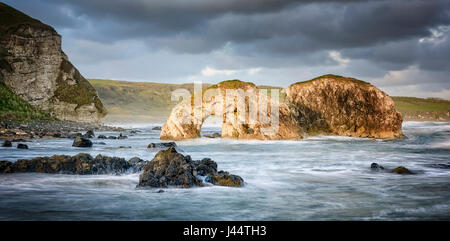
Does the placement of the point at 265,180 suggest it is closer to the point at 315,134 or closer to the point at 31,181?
the point at 31,181

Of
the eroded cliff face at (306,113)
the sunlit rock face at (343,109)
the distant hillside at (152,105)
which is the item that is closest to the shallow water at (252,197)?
the eroded cliff face at (306,113)

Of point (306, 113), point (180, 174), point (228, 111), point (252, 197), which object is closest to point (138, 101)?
point (306, 113)

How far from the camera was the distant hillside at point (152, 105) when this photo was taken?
297 feet

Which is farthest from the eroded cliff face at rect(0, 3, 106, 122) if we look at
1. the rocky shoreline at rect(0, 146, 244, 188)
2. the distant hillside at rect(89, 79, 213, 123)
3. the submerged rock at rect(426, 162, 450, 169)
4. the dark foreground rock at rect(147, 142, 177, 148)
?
the submerged rock at rect(426, 162, 450, 169)

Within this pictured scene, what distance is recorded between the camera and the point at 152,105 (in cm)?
12406

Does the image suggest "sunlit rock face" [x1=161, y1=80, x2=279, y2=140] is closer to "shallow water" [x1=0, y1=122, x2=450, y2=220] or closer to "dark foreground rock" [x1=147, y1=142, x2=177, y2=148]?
"dark foreground rock" [x1=147, y1=142, x2=177, y2=148]

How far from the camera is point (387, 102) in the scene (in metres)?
Result: 32.0

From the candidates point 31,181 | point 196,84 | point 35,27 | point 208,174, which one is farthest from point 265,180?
point 35,27

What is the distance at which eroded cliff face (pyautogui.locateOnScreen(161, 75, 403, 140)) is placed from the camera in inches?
1123

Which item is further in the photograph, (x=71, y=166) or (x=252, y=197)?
(x=71, y=166)

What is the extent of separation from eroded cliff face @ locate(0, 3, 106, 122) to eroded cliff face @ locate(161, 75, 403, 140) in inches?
1338

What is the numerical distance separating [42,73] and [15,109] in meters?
12.6

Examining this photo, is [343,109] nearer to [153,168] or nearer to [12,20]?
[153,168]

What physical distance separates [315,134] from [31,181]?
25783 millimetres
